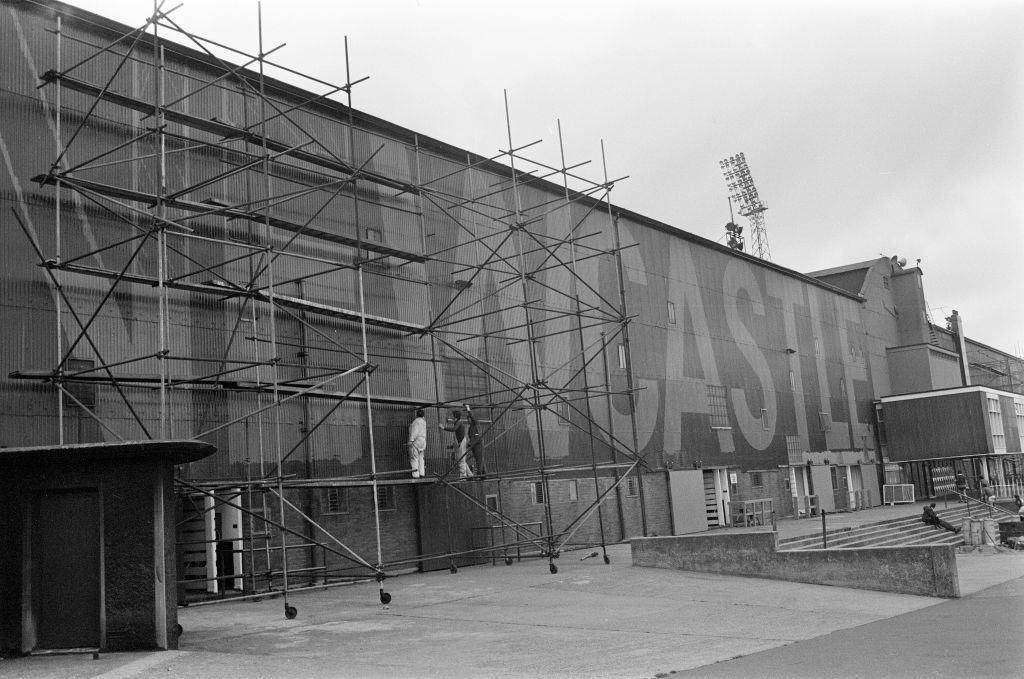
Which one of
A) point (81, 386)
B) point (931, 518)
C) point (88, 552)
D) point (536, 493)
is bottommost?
point (931, 518)

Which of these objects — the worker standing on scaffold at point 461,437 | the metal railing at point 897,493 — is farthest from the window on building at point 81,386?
the metal railing at point 897,493

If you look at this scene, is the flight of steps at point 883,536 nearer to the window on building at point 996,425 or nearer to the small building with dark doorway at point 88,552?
the small building with dark doorway at point 88,552

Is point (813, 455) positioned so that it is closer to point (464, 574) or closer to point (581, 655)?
point (464, 574)

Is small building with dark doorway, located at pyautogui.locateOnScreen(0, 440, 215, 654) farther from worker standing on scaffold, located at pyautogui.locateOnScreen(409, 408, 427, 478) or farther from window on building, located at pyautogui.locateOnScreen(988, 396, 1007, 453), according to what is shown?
window on building, located at pyautogui.locateOnScreen(988, 396, 1007, 453)

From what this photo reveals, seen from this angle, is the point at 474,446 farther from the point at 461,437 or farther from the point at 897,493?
the point at 897,493

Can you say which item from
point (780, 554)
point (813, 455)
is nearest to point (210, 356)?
point (780, 554)

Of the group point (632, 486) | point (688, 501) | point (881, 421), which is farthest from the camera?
point (881, 421)

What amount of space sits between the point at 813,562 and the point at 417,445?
8685 millimetres

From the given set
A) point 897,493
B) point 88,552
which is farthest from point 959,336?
point 88,552

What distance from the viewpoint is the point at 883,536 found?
24.6m

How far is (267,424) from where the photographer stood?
59.4 ft

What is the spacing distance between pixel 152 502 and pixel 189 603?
588 centimetres

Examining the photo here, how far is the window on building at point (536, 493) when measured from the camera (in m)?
24.7

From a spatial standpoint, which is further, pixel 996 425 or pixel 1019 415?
pixel 1019 415
